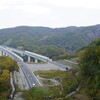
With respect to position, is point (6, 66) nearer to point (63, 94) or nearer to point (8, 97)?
point (8, 97)

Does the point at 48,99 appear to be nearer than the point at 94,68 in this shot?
Yes

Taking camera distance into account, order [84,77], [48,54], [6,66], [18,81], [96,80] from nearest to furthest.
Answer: [96,80] → [84,77] → [18,81] → [6,66] → [48,54]

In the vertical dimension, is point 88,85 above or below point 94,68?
below

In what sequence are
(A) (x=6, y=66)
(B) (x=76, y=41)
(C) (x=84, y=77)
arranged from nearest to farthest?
(C) (x=84, y=77) < (A) (x=6, y=66) < (B) (x=76, y=41)

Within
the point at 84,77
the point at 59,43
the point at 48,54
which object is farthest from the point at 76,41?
the point at 84,77

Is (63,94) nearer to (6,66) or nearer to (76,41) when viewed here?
(6,66)

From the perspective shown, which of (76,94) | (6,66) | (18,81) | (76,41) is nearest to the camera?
(76,94)

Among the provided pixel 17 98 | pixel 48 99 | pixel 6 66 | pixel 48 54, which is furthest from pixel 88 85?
pixel 48 54

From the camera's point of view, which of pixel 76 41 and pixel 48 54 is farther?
pixel 76 41

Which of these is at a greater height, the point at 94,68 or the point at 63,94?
the point at 94,68
